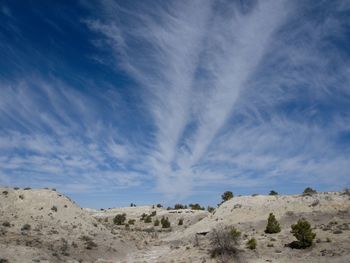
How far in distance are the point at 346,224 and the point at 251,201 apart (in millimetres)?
17932

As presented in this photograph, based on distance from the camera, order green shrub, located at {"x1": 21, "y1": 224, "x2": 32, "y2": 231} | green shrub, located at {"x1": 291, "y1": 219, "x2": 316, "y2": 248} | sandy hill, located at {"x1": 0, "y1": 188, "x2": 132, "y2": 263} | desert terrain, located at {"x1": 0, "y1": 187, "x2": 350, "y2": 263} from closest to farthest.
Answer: desert terrain, located at {"x1": 0, "y1": 187, "x2": 350, "y2": 263}, sandy hill, located at {"x1": 0, "y1": 188, "x2": 132, "y2": 263}, green shrub, located at {"x1": 291, "y1": 219, "x2": 316, "y2": 248}, green shrub, located at {"x1": 21, "y1": 224, "x2": 32, "y2": 231}

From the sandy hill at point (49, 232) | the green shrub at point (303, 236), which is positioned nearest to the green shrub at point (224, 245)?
the green shrub at point (303, 236)

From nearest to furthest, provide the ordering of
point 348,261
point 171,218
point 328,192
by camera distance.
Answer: point 348,261 < point 328,192 < point 171,218

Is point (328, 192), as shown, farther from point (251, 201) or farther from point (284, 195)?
point (251, 201)

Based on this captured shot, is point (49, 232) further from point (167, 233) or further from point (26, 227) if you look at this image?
point (167, 233)

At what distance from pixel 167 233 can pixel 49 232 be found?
25778 millimetres

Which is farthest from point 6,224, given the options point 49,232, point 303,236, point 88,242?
point 303,236

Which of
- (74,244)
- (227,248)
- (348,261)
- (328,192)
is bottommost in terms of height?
(348,261)

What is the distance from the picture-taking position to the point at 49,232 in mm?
39000

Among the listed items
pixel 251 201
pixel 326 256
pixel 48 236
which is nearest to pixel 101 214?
pixel 251 201

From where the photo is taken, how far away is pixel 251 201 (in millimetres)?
54281

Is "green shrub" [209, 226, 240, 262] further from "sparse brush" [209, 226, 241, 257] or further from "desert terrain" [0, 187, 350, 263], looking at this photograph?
"desert terrain" [0, 187, 350, 263]

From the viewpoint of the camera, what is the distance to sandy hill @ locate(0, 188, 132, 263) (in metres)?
31.5

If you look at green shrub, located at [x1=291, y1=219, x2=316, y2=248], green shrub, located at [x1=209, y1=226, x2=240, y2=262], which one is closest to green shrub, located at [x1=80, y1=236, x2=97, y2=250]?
green shrub, located at [x1=209, y1=226, x2=240, y2=262]
